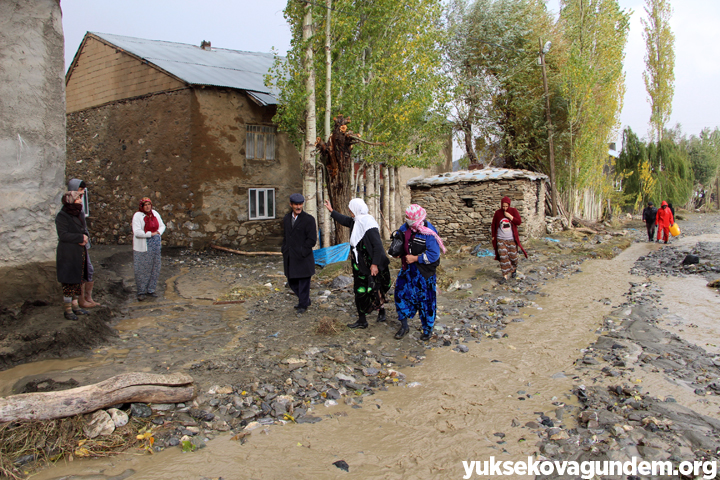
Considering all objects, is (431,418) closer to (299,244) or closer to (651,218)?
(299,244)

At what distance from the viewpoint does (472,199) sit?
14.1 meters

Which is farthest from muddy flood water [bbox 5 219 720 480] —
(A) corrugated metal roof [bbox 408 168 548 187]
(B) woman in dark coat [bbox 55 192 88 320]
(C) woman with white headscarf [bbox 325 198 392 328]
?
(A) corrugated metal roof [bbox 408 168 548 187]

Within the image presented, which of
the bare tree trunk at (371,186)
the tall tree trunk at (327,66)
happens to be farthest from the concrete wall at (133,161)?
the bare tree trunk at (371,186)

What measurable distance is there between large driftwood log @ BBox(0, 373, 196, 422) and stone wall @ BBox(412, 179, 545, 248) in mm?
10974

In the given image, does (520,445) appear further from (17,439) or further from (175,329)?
(175,329)

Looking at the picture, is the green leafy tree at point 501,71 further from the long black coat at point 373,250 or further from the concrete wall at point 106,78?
the long black coat at point 373,250

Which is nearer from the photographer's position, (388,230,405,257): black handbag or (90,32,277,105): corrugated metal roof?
(388,230,405,257): black handbag

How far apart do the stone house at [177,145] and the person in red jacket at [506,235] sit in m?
7.26

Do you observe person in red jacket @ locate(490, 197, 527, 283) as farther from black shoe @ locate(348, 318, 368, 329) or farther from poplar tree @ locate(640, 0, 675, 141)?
poplar tree @ locate(640, 0, 675, 141)

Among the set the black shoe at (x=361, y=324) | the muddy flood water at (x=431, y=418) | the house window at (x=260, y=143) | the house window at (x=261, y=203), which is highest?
the house window at (x=260, y=143)

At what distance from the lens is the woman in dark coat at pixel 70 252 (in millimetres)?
5250

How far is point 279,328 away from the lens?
19.5 feet

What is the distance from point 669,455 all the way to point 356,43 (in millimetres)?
11065

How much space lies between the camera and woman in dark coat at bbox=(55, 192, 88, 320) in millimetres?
5250
